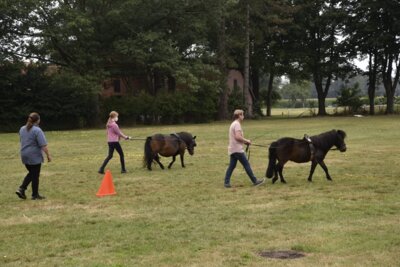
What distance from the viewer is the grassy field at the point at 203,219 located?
6941 mm

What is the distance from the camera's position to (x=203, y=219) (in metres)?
9.09

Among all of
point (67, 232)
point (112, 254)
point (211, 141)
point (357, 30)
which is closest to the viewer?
point (112, 254)

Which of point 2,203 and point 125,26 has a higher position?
point 125,26

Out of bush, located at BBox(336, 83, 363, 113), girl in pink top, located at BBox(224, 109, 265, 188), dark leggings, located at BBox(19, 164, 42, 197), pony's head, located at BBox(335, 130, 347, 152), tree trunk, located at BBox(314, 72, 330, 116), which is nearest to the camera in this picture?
dark leggings, located at BBox(19, 164, 42, 197)

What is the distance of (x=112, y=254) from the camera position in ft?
23.2

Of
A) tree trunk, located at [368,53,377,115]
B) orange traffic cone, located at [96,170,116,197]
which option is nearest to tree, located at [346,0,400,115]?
tree trunk, located at [368,53,377,115]

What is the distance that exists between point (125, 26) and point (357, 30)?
2398 cm

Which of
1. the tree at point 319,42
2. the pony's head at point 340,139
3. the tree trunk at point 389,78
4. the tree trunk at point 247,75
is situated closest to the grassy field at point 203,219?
the pony's head at point 340,139

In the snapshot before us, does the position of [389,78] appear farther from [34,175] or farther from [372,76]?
[34,175]

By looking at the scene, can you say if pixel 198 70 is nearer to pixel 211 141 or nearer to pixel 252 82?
pixel 211 141

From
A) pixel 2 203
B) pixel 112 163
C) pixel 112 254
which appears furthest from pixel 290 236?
pixel 112 163

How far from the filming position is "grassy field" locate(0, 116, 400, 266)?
694cm

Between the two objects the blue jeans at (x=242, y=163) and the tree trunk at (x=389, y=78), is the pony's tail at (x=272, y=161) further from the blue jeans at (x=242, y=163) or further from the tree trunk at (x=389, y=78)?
the tree trunk at (x=389, y=78)

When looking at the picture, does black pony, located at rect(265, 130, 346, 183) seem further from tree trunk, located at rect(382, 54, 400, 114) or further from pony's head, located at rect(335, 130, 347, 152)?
tree trunk, located at rect(382, 54, 400, 114)
